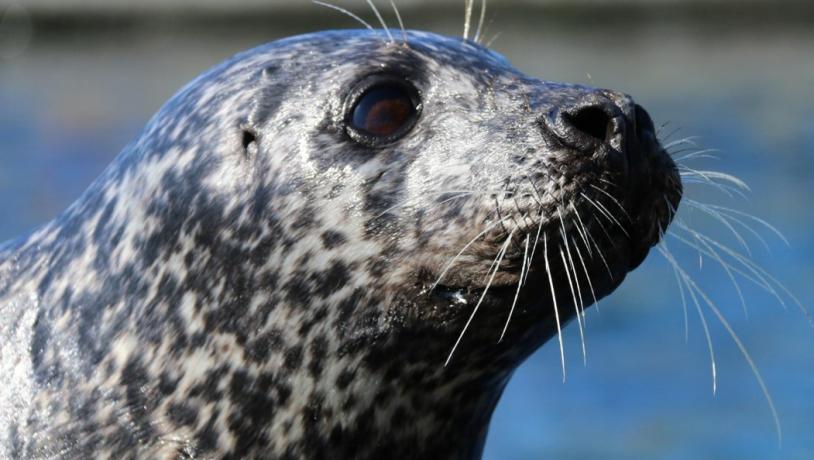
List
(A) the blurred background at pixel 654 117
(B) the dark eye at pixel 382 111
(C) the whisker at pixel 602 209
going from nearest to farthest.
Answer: (C) the whisker at pixel 602 209
(B) the dark eye at pixel 382 111
(A) the blurred background at pixel 654 117

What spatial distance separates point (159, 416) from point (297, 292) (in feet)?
1.68

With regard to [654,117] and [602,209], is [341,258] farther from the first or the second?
[654,117]

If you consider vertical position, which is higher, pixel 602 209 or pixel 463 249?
pixel 602 209

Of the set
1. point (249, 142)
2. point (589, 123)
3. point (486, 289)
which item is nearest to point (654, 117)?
point (249, 142)

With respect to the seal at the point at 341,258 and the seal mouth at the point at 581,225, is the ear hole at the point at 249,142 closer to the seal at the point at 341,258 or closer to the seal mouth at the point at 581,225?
the seal at the point at 341,258

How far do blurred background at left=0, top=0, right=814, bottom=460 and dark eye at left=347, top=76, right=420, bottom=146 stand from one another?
84cm

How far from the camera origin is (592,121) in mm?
4105

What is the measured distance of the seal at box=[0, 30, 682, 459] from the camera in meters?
4.12

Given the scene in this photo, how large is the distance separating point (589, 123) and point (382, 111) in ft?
1.83

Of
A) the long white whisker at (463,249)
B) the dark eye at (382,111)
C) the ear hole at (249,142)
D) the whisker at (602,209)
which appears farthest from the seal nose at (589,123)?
the ear hole at (249,142)

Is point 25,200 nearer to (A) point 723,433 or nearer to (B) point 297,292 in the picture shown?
(A) point 723,433

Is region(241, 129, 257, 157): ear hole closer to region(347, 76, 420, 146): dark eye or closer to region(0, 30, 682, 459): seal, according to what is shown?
region(0, 30, 682, 459): seal

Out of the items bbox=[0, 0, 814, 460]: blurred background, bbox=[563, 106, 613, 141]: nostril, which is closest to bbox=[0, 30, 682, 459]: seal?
bbox=[563, 106, 613, 141]: nostril

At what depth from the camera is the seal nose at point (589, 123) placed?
4062 millimetres
